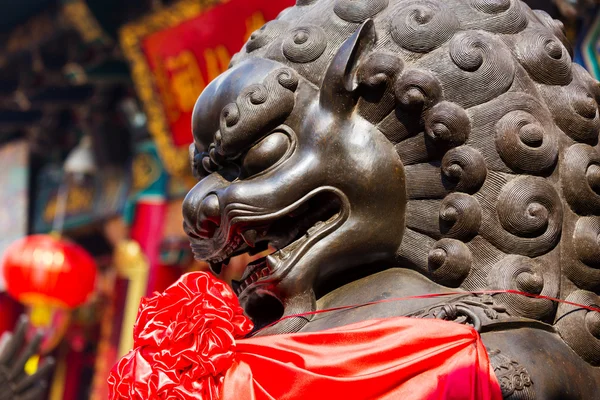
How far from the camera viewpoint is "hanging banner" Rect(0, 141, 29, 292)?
6.31 m

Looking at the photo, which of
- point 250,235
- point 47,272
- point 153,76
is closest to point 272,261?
point 250,235

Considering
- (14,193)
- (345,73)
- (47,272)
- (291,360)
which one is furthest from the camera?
(14,193)

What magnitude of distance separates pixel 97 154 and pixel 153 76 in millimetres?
1200

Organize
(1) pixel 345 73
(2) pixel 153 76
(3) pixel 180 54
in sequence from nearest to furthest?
1. (1) pixel 345 73
2. (3) pixel 180 54
3. (2) pixel 153 76

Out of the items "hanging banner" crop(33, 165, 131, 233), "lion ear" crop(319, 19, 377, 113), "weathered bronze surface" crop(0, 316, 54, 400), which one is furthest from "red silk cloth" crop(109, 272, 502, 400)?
"hanging banner" crop(33, 165, 131, 233)

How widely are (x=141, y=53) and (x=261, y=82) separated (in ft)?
11.6

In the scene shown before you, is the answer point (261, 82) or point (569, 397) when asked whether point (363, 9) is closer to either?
point (261, 82)

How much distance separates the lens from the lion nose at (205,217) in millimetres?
1366

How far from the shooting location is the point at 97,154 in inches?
228

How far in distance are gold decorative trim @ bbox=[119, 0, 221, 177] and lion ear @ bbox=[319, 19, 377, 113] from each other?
10.8 ft

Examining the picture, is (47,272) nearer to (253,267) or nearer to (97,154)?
(97,154)

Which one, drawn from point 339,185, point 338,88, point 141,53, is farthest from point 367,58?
point 141,53

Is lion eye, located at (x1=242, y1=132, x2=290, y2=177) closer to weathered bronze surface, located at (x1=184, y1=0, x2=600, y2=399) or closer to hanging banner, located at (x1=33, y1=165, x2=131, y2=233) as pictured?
weathered bronze surface, located at (x1=184, y1=0, x2=600, y2=399)

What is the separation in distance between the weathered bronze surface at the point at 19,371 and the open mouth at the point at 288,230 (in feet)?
6.43
